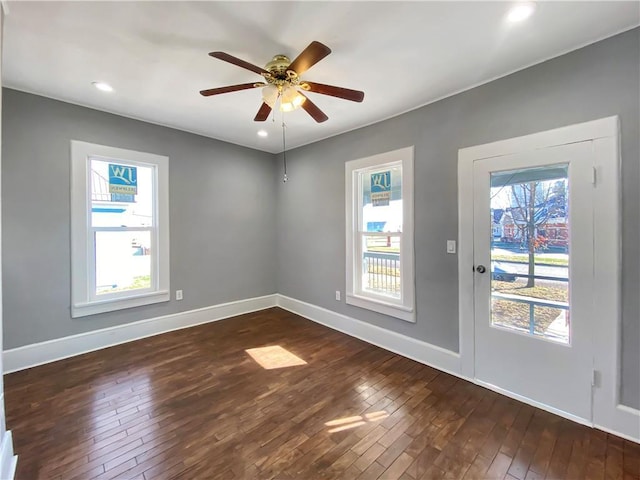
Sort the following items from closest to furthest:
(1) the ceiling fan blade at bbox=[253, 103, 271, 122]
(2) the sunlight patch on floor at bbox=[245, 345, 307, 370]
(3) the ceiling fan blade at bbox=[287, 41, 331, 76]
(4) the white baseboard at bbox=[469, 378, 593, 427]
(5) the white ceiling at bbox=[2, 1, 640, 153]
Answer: (3) the ceiling fan blade at bbox=[287, 41, 331, 76] → (5) the white ceiling at bbox=[2, 1, 640, 153] → (4) the white baseboard at bbox=[469, 378, 593, 427] → (1) the ceiling fan blade at bbox=[253, 103, 271, 122] → (2) the sunlight patch on floor at bbox=[245, 345, 307, 370]

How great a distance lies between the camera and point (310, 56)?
1687 millimetres

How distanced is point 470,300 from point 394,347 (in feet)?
3.36

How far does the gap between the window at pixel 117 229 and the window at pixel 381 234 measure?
7.88 ft

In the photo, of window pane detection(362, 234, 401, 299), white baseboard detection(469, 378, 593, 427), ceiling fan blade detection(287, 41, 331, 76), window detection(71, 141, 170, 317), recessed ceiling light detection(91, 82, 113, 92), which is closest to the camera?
ceiling fan blade detection(287, 41, 331, 76)

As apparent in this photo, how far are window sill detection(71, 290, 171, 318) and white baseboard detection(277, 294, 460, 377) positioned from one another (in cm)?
185

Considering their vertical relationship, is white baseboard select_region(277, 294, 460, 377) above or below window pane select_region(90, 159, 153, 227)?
below

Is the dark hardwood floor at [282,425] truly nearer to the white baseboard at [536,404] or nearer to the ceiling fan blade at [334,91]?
the white baseboard at [536,404]

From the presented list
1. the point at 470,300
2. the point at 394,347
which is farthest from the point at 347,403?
the point at 470,300

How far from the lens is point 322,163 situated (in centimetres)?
398

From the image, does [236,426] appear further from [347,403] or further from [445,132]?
[445,132]

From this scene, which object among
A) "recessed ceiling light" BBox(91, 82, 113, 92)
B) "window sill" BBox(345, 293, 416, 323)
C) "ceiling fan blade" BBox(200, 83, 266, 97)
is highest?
"recessed ceiling light" BBox(91, 82, 113, 92)

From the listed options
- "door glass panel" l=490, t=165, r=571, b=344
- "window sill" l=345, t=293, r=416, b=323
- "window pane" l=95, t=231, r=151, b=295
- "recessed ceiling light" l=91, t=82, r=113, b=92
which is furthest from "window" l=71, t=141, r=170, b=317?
"door glass panel" l=490, t=165, r=571, b=344

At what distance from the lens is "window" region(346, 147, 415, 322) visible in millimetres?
Result: 3025

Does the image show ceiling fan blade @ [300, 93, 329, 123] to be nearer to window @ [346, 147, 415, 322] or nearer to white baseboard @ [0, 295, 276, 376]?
window @ [346, 147, 415, 322]
